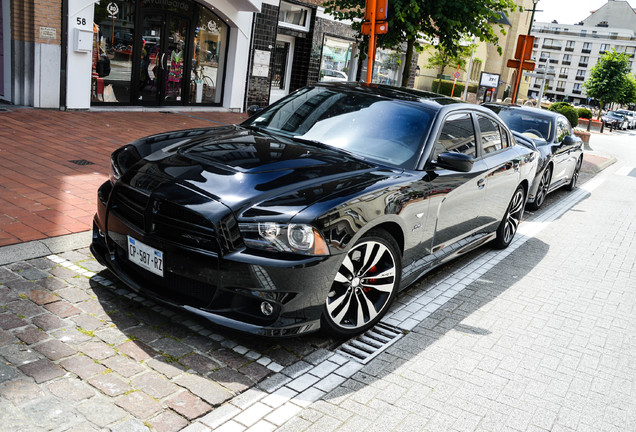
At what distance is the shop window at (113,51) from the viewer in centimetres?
1273

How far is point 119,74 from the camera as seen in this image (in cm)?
1336

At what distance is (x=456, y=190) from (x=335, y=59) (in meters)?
16.5

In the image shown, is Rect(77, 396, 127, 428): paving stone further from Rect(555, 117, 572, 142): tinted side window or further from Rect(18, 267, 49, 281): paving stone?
Rect(555, 117, 572, 142): tinted side window

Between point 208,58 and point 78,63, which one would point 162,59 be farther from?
point 78,63

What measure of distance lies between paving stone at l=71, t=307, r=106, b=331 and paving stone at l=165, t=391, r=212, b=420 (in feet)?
2.89

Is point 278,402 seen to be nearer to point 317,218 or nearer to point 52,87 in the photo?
point 317,218

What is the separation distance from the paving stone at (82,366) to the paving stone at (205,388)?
0.43 metres

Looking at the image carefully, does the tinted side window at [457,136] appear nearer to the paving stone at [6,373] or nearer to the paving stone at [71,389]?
the paving stone at [71,389]

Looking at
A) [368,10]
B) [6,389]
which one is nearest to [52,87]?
[368,10]

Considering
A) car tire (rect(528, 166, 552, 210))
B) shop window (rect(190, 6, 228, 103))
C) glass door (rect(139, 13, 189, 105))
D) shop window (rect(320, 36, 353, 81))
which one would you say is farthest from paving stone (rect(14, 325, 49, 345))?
shop window (rect(320, 36, 353, 81))

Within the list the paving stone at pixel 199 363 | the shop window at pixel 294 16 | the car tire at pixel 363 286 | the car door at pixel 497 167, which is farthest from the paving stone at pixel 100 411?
the shop window at pixel 294 16

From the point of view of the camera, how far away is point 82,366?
10.5 feet

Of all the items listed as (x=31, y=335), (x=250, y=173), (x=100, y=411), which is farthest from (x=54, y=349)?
(x=250, y=173)

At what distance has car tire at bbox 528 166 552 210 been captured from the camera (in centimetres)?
984
